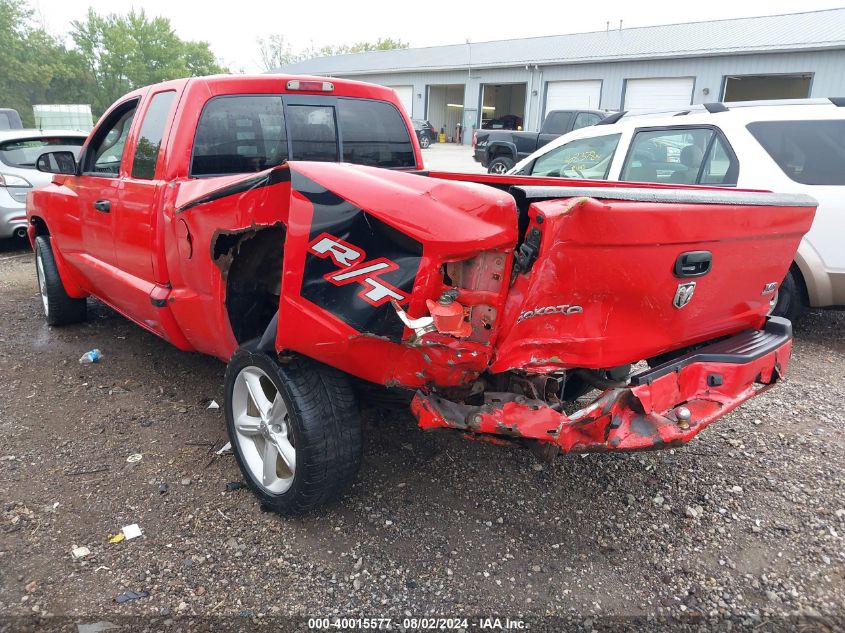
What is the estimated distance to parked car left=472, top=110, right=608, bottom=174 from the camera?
1586cm

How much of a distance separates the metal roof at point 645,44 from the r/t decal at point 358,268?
23.3 m

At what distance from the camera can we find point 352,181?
224 centimetres

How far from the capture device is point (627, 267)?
2166 millimetres

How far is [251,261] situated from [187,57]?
68.9m

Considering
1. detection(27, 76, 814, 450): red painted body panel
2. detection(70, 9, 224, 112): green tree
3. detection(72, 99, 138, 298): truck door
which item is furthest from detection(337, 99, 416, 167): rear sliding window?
detection(70, 9, 224, 112): green tree

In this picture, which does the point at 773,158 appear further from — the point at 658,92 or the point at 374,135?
the point at 658,92

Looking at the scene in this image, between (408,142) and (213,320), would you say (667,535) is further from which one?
(408,142)

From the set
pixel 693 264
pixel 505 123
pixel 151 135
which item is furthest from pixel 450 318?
pixel 505 123

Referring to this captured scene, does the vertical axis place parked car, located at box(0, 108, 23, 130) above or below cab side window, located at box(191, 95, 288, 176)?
below

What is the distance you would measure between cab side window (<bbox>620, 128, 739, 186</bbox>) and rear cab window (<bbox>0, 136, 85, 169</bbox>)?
712 centimetres

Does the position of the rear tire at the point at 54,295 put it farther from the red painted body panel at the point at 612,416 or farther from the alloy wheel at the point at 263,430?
the red painted body panel at the point at 612,416

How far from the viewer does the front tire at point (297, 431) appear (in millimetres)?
2559

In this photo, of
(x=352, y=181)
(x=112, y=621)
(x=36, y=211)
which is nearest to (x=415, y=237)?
(x=352, y=181)

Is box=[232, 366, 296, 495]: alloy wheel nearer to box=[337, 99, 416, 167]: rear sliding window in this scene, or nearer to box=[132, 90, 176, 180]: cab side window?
box=[132, 90, 176, 180]: cab side window
